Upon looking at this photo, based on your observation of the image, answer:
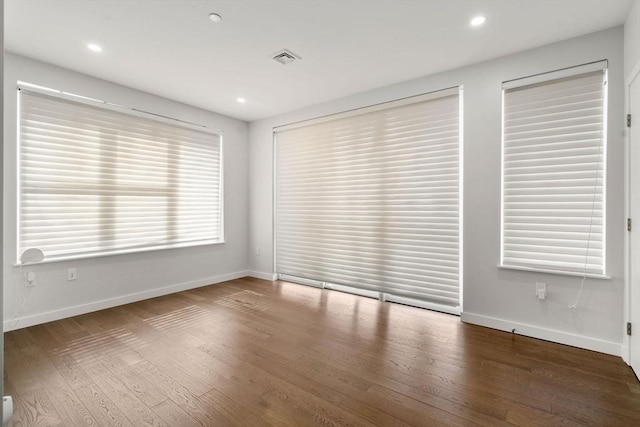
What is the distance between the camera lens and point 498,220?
10.2 ft

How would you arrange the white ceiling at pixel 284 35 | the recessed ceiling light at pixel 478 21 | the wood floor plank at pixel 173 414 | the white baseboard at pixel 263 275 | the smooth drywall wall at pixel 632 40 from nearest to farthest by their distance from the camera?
the wood floor plank at pixel 173 414 < the smooth drywall wall at pixel 632 40 < the white ceiling at pixel 284 35 < the recessed ceiling light at pixel 478 21 < the white baseboard at pixel 263 275

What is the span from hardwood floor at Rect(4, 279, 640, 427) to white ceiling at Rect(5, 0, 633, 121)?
275 centimetres

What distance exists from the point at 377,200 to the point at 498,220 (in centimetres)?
140

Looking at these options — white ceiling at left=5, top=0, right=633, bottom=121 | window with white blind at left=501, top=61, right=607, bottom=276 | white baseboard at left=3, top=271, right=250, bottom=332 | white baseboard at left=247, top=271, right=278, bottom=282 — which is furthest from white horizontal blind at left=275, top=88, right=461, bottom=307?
white baseboard at left=3, top=271, right=250, bottom=332

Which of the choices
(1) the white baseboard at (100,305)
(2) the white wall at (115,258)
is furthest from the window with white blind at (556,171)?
(1) the white baseboard at (100,305)

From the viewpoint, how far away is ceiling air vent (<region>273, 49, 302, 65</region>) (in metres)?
3.04

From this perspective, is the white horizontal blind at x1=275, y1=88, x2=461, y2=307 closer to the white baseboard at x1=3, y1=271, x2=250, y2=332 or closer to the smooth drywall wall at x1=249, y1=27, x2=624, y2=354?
the smooth drywall wall at x1=249, y1=27, x2=624, y2=354

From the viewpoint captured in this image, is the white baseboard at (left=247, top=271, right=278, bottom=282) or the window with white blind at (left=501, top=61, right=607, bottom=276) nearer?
the window with white blind at (left=501, top=61, right=607, bottom=276)

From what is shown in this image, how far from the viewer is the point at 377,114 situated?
399 cm

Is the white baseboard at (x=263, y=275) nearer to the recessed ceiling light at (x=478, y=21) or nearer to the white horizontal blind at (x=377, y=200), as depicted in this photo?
the white horizontal blind at (x=377, y=200)

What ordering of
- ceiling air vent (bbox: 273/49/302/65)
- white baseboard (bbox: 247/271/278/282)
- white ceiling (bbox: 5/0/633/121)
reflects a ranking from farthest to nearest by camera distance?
white baseboard (bbox: 247/271/278/282) < ceiling air vent (bbox: 273/49/302/65) < white ceiling (bbox: 5/0/633/121)

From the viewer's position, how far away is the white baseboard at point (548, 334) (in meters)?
2.62

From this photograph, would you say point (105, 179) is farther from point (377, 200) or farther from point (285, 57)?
point (377, 200)

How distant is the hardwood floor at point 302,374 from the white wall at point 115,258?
35cm
